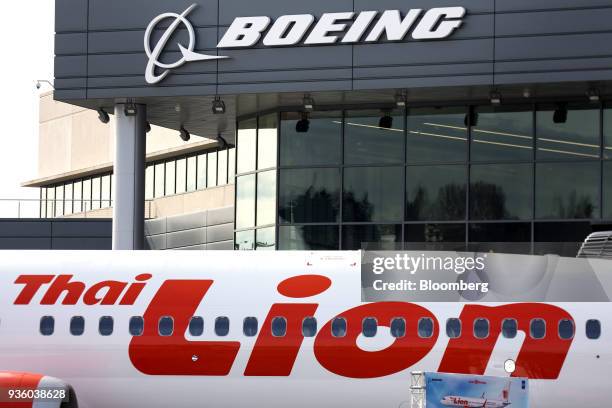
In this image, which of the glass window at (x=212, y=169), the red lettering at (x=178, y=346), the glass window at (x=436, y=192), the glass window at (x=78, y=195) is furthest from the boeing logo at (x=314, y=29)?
the glass window at (x=78, y=195)

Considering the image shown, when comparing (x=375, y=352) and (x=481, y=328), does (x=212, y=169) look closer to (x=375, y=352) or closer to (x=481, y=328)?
(x=375, y=352)

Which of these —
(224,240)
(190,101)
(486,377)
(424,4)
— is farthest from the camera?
(224,240)

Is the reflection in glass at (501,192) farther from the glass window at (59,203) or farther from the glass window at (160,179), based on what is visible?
the glass window at (59,203)

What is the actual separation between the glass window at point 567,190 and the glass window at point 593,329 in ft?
35.1

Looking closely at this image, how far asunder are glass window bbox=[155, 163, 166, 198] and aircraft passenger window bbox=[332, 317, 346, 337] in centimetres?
3604

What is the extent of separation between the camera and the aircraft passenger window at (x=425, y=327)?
2670cm

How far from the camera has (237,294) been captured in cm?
2750

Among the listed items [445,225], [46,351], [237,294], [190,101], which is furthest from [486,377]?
[190,101]

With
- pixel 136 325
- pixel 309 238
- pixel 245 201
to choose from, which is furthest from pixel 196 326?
pixel 245 201

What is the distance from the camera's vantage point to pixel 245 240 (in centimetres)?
4072

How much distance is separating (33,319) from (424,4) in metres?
13.9

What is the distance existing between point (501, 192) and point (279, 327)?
12323mm

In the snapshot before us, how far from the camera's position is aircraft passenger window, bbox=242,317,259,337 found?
2722 centimetres

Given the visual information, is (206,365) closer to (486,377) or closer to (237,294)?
(237,294)
